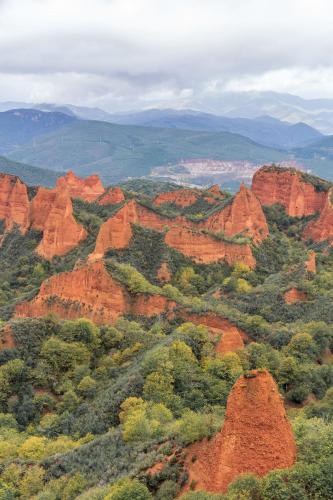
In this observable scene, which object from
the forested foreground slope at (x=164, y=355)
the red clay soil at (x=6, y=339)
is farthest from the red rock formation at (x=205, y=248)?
the red clay soil at (x=6, y=339)

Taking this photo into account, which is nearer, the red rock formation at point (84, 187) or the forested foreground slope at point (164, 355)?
the forested foreground slope at point (164, 355)

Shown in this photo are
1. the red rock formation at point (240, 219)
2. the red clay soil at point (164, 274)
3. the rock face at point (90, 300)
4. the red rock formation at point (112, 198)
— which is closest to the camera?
the rock face at point (90, 300)

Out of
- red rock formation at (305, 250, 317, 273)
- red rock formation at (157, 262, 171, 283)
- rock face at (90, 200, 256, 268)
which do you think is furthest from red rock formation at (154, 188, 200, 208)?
red rock formation at (305, 250, 317, 273)

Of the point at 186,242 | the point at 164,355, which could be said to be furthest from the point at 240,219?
the point at 164,355

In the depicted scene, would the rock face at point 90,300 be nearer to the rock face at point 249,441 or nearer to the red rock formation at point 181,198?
the rock face at point 249,441

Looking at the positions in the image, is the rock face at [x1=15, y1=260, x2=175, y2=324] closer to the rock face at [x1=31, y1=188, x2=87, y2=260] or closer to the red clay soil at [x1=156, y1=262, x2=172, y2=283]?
the red clay soil at [x1=156, y1=262, x2=172, y2=283]

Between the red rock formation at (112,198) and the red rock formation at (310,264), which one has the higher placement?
the red rock formation at (112,198)
